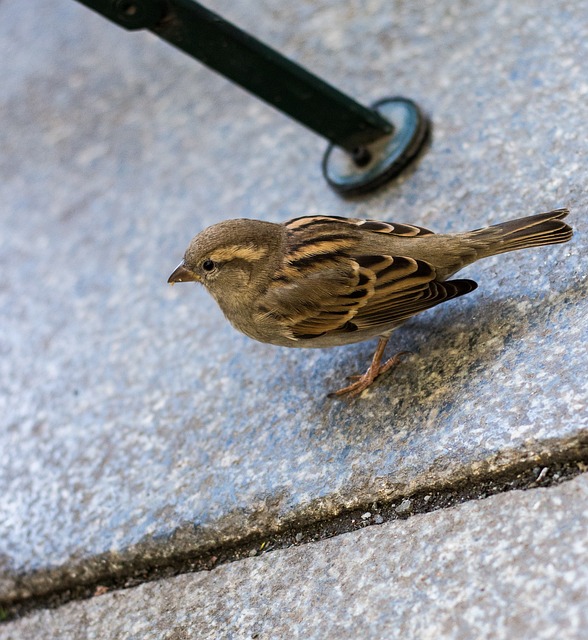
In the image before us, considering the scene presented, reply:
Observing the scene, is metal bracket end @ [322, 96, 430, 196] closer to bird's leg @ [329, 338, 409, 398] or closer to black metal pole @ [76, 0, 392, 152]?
black metal pole @ [76, 0, 392, 152]

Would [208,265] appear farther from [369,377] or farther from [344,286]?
[369,377]

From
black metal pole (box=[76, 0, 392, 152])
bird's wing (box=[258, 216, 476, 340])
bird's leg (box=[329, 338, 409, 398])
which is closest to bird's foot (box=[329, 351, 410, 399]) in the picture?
bird's leg (box=[329, 338, 409, 398])

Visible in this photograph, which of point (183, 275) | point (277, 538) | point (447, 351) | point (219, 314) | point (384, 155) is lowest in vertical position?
point (277, 538)

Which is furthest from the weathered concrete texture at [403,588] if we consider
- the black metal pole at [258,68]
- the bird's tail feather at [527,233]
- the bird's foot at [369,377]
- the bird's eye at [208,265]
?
the black metal pole at [258,68]

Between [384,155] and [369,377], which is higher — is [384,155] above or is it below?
above

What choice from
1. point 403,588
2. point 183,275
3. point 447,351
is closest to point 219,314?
point 183,275

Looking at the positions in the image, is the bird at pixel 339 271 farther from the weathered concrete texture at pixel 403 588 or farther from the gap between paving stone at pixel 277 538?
the weathered concrete texture at pixel 403 588
